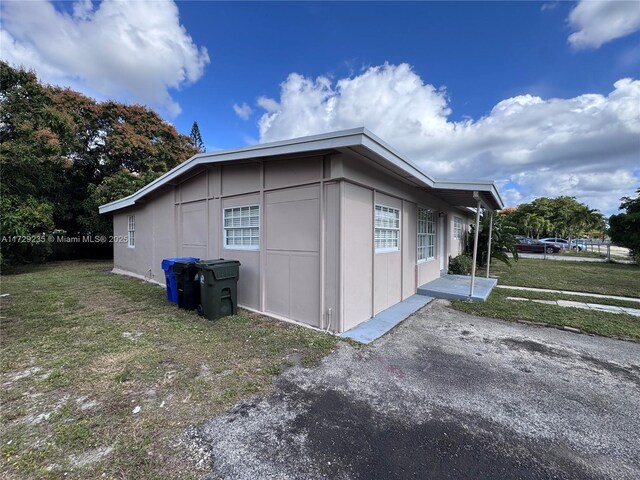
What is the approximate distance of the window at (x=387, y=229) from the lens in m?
5.70

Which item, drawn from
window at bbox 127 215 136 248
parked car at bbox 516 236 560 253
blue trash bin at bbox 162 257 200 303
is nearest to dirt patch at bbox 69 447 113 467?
blue trash bin at bbox 162 257 200 303

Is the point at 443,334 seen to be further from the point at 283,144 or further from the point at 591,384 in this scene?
the point at 283,144

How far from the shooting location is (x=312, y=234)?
4.93m

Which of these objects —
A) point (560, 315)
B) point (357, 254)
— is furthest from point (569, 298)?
point (357, 254)

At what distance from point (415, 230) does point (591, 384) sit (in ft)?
15.2

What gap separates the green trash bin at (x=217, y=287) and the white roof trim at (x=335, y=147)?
211 centimetres

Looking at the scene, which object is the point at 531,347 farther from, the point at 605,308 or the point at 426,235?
the point at 426,235

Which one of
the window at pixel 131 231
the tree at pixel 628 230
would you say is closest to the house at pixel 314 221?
the window at pixel 131 231

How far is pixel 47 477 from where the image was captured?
1949mm

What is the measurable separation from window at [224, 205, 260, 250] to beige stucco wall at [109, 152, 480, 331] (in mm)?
132

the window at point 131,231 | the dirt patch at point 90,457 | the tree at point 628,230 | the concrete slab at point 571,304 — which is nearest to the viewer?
the dirt patch at point 90,457

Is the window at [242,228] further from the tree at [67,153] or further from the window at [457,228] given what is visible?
the tree at [67,153]

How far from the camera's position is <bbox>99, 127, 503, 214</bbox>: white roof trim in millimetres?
4055

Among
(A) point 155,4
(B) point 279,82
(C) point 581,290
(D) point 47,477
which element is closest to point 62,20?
(A) point 155,4
